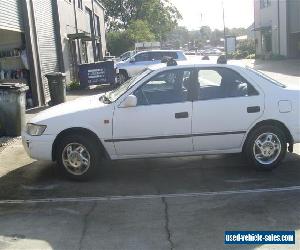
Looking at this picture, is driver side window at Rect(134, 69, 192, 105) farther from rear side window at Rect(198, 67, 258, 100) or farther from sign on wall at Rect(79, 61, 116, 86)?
sign on wall at Rect(79, 61, 116, 86)

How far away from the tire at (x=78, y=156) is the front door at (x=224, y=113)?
1428mm

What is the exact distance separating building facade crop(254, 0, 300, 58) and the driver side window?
36.8m

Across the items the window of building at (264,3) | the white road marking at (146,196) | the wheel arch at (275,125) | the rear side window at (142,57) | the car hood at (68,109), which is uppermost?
the window of building at (264,3)

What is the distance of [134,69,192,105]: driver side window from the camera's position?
682 centimetres

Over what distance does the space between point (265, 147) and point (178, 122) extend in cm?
130

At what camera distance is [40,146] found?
688 cm

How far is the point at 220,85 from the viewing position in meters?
6.97

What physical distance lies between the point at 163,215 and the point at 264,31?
156ft

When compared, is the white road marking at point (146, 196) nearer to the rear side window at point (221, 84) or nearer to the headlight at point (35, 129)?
the headlight at point (35, 129)

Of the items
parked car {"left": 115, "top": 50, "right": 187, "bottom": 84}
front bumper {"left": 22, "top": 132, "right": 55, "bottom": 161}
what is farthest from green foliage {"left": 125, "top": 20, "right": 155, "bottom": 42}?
front bumper {"left": 22, "top": 132, "right": 55, "bottom": 161}

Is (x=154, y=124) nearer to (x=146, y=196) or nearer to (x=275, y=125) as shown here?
(x=146, y=196)

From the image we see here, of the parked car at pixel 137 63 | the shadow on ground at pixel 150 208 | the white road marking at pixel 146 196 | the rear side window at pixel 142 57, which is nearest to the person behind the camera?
the shadow on ground at pixel 150 208

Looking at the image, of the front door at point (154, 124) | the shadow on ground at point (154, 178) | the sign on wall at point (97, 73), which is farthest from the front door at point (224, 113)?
the sign on wall at point (97, 73)

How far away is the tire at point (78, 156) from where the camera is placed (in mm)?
6781
